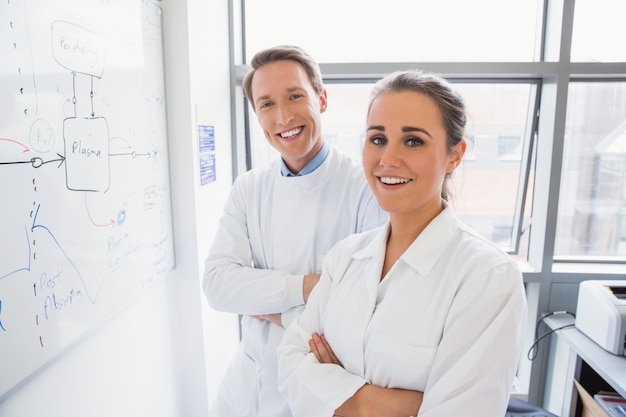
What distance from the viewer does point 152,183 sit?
62.7 inches

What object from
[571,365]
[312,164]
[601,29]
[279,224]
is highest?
[601,29]

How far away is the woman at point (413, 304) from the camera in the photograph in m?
0.82

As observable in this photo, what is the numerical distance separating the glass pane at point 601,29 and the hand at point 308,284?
2093 millimetres

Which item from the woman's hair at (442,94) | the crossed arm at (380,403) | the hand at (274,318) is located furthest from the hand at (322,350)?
the woman's hair at (442,94)

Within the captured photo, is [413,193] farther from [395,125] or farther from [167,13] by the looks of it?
[167,13]

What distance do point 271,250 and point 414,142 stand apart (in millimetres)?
670

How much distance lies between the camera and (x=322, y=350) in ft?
3.46

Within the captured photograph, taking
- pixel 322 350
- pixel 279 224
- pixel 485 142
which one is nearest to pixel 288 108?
pixel 279 224

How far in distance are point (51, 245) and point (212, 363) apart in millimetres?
1279

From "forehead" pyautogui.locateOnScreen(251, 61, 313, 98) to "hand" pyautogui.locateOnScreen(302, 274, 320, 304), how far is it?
2.10 feet

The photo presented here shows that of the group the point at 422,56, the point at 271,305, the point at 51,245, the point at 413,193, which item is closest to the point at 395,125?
the point at 413,193

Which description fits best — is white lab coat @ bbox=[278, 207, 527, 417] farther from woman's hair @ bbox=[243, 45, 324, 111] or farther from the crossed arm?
woman's hair @ bbox=[243, 45, 324, 111]

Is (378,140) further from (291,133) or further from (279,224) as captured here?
(279,224)

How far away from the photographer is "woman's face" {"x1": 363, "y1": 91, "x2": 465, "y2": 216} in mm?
953
